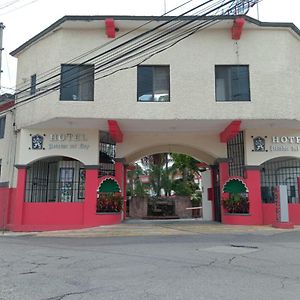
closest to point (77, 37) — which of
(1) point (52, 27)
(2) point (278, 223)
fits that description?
(1) point (52, 27)

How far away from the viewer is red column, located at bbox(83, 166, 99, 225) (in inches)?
688

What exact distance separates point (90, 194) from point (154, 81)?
A: 5.97 m

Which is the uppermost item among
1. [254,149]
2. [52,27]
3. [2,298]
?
[52,27]

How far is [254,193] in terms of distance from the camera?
17.8 m

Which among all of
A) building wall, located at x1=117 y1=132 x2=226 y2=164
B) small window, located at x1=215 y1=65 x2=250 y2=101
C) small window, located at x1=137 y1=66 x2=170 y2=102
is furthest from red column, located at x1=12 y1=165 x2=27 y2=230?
small window, located at x1=215 y1=65 x2=250 y2=101

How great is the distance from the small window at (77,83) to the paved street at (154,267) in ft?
21.2

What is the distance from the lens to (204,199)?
22547 mm

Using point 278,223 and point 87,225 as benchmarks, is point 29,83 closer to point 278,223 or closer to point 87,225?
point 87,225

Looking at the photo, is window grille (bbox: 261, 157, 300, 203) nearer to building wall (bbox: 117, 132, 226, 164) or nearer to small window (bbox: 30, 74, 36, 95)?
building wall (bbox: 117, 132, 226, 164)

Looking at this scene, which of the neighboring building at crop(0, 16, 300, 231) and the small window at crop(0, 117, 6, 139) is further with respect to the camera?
the small window at crop(0, 117, 6, 139)

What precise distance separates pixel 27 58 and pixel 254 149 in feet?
39.5

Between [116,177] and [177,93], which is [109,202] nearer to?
[116,177]

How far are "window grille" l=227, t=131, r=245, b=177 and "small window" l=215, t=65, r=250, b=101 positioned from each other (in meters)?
2.46

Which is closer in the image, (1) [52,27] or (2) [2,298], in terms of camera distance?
(2) [2,298]
